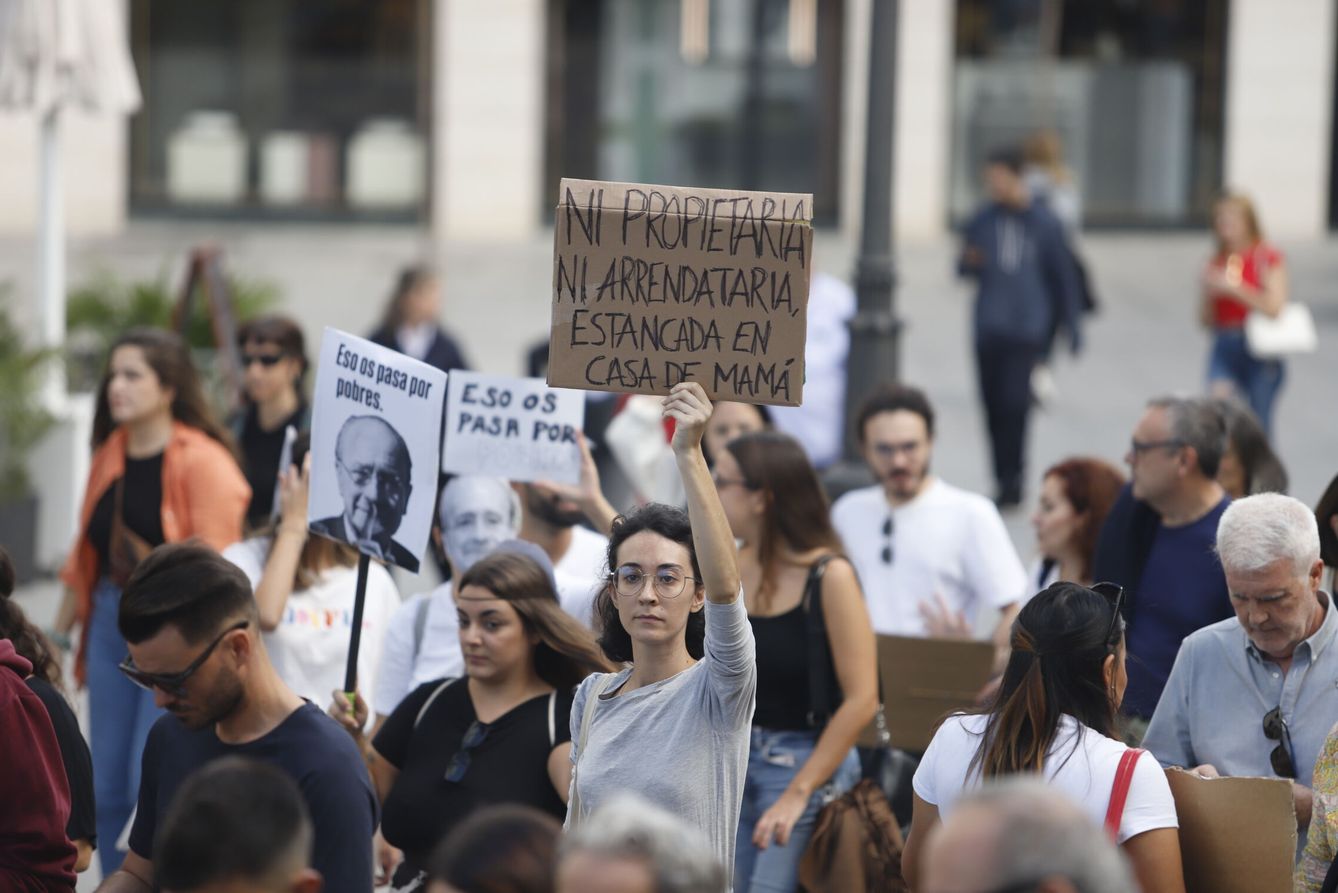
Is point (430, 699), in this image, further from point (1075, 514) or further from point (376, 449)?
point (1075, 514)

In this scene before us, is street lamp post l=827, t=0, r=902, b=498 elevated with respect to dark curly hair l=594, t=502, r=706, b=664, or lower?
elevated

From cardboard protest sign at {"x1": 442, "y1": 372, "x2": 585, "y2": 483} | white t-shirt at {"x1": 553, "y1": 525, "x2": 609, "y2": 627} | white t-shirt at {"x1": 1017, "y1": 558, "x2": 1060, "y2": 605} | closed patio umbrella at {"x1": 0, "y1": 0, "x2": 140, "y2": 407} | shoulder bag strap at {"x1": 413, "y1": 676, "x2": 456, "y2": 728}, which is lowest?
shoulder bag strap at {"x1": 413, "y1": 676, "x2": 456, "y2": 728}

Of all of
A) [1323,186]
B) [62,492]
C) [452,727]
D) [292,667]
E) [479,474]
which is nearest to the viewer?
[452,727]

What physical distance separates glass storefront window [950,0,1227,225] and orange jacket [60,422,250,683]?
54.4 feet

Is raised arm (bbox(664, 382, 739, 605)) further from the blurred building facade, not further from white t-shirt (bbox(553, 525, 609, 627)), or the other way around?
the blurred building facade

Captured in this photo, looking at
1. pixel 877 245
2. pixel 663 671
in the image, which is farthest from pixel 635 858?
pixel 877 245

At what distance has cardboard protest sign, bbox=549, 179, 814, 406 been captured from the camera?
172 inches

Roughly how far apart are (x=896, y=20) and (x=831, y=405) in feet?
6.06

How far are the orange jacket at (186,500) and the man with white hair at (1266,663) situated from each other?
332cm

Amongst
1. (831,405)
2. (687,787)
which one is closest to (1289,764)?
(687,787)

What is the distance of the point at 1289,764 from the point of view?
14.1ft

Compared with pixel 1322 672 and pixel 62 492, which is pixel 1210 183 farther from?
pixel 1322 672

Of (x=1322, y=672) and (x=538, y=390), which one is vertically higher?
(x=538, y=390)

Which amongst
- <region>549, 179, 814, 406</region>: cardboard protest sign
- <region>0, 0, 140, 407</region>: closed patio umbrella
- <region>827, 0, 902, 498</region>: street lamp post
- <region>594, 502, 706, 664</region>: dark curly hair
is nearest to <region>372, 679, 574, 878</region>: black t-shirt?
<region>594, 502, 706, 664</region>: dark curly hair
